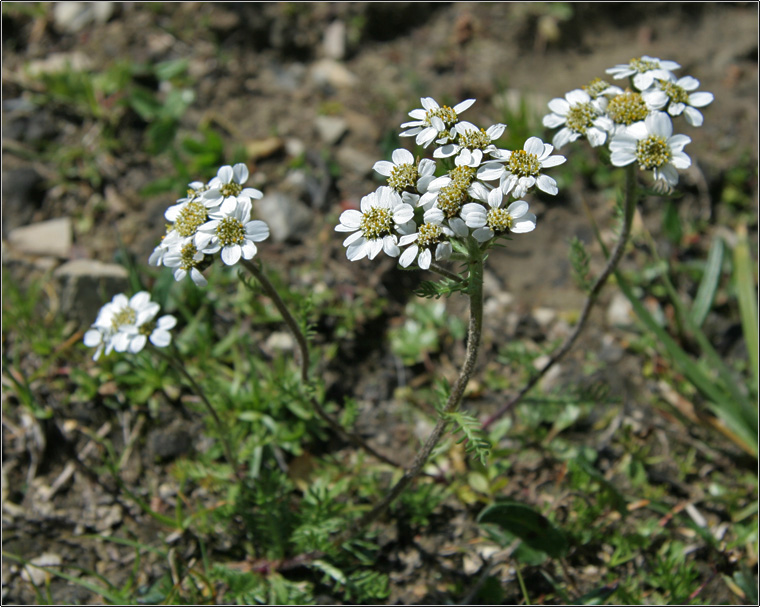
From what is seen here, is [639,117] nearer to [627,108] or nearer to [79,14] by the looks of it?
[627,108]

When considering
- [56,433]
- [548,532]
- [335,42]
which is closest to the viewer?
[548,532]

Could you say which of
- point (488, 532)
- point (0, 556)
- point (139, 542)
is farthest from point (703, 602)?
point (0, 556)

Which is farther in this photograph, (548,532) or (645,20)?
(645,20)

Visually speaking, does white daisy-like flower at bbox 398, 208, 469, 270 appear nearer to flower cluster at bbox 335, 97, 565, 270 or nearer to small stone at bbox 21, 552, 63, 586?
flower cluster at bbox 335, 97, 565, 270

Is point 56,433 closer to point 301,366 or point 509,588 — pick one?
point 301,366

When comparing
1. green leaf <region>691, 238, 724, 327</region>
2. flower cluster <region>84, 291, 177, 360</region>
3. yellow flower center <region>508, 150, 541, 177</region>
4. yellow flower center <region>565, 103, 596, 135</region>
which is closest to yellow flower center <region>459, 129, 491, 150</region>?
yellow flower center <region>508, 150, 541, 177</region>

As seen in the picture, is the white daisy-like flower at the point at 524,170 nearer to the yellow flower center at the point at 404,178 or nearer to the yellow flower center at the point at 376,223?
the yellow flower center at the point at 404,178

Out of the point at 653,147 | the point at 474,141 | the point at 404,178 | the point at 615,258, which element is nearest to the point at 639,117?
the point at 653,147
